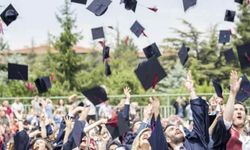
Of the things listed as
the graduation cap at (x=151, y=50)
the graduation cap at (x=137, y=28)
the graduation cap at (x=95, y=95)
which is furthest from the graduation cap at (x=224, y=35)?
the graduation cap at (x=95, y=95)

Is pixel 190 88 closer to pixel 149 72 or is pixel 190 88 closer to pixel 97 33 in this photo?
pixel 149 72

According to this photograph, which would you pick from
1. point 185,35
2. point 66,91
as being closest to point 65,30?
point 66,91

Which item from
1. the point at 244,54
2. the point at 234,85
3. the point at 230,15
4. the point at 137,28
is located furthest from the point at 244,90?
the point at 230,15

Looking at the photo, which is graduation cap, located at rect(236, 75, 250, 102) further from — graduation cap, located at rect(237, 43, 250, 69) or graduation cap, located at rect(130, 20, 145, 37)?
graduation cap, located at rect(130, 20, 145, 37)

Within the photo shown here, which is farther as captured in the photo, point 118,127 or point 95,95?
point 95,95

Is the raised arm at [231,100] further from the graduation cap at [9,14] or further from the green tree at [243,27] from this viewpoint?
the green tree at [243,27]

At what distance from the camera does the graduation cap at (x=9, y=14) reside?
11.5m

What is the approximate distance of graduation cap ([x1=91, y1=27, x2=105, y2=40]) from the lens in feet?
41.2

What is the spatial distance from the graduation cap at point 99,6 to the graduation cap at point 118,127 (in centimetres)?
167

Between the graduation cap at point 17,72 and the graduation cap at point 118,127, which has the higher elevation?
the graduation cap at point 17,72

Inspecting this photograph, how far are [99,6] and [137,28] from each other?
1364mm

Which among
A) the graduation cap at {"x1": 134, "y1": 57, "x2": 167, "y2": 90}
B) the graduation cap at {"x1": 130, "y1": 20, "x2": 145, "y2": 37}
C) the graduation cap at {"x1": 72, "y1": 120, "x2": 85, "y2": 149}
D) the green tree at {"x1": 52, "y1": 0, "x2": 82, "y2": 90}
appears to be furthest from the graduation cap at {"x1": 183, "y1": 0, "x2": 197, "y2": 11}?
the green tree at {"x1": 52, "y1": 0, "x2": 82, "y2": 90}

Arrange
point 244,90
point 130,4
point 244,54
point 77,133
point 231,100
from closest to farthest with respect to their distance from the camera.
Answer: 1. point 231,100
2. point 77,133
3. point 244,90
4. point 244,54
5. point 130,4

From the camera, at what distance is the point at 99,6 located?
10.7 m
